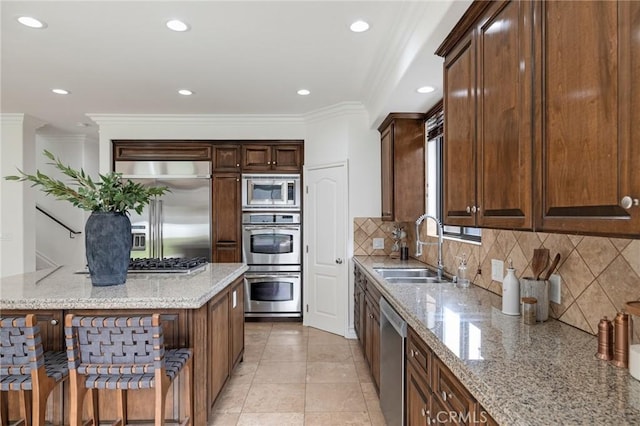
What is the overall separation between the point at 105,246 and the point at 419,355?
2054 millimetres

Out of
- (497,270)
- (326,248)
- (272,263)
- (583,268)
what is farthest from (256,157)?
(583,268)

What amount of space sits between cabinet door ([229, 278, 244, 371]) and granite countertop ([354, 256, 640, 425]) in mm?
1680

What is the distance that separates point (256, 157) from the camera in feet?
Result: 16.4

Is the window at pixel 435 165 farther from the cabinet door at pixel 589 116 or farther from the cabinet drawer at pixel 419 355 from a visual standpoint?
the cabinet door at pixel 589 116

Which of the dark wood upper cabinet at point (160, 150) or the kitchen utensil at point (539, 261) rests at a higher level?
the dark wood upper cabinet at point (160, 150)

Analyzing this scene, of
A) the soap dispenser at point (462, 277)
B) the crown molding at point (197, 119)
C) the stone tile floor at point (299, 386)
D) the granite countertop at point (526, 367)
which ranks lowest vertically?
the stone tile floor at point (299, 386)

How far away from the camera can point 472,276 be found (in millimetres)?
2586

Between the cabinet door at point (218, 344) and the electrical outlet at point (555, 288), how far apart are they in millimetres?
1912

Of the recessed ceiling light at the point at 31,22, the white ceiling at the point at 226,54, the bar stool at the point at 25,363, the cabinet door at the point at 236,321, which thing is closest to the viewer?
the bar stool at the point at 25,363

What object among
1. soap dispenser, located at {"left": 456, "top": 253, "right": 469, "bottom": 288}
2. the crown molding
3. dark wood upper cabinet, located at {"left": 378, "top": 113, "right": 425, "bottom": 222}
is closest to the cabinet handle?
soap dispenser, located at {"left": 456, "top": 253, "right": 469, "bottom": 288}

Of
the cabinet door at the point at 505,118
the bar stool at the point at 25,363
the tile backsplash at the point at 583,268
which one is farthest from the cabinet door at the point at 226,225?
the cabinet door at the point at 505,118

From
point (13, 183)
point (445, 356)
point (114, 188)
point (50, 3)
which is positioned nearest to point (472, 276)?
point (445, 356)

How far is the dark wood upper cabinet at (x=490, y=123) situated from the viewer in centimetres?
131

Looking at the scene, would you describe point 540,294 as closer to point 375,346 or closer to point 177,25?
point 375,346
